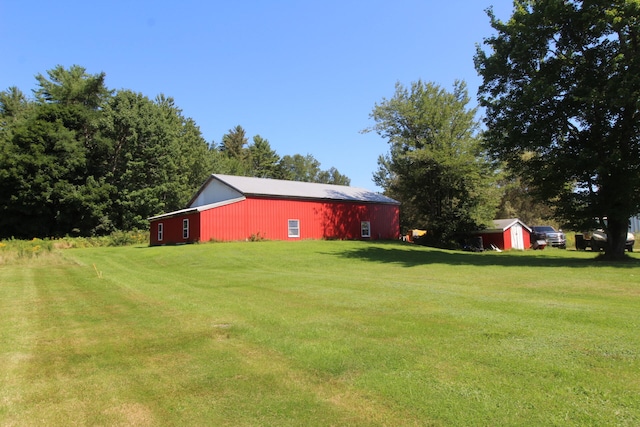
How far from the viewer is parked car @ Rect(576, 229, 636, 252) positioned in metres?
27.7

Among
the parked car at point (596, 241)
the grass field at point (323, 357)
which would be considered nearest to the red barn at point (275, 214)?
the parked car at point (596, 241)

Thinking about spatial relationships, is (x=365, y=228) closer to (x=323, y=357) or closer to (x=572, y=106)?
(x=572, y=106)

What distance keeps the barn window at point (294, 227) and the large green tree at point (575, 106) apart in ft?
50.6

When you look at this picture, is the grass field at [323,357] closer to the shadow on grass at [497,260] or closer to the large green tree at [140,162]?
the shadow on grass at [497,260]

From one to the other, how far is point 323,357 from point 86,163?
4681 centimetres

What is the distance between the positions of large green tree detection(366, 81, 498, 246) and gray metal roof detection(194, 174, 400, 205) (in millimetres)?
3849

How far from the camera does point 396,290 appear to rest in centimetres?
945

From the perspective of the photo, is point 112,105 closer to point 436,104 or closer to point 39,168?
point 39,168

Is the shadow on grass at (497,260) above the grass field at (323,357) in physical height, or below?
above

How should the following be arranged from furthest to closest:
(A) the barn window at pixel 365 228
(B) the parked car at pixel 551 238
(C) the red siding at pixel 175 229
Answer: (B) the parked car at pixel 551 238
(A) the barn window at pixel 365 228
(C) the red siding at pixel 175 229

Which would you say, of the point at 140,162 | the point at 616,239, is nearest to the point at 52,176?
the point at 140,162

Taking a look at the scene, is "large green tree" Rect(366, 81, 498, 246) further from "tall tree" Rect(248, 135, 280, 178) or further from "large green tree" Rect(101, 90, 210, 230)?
"tall tree" Rect(248, 135, 280, 178)

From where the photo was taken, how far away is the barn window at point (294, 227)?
3091cm

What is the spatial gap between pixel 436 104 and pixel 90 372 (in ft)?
116
